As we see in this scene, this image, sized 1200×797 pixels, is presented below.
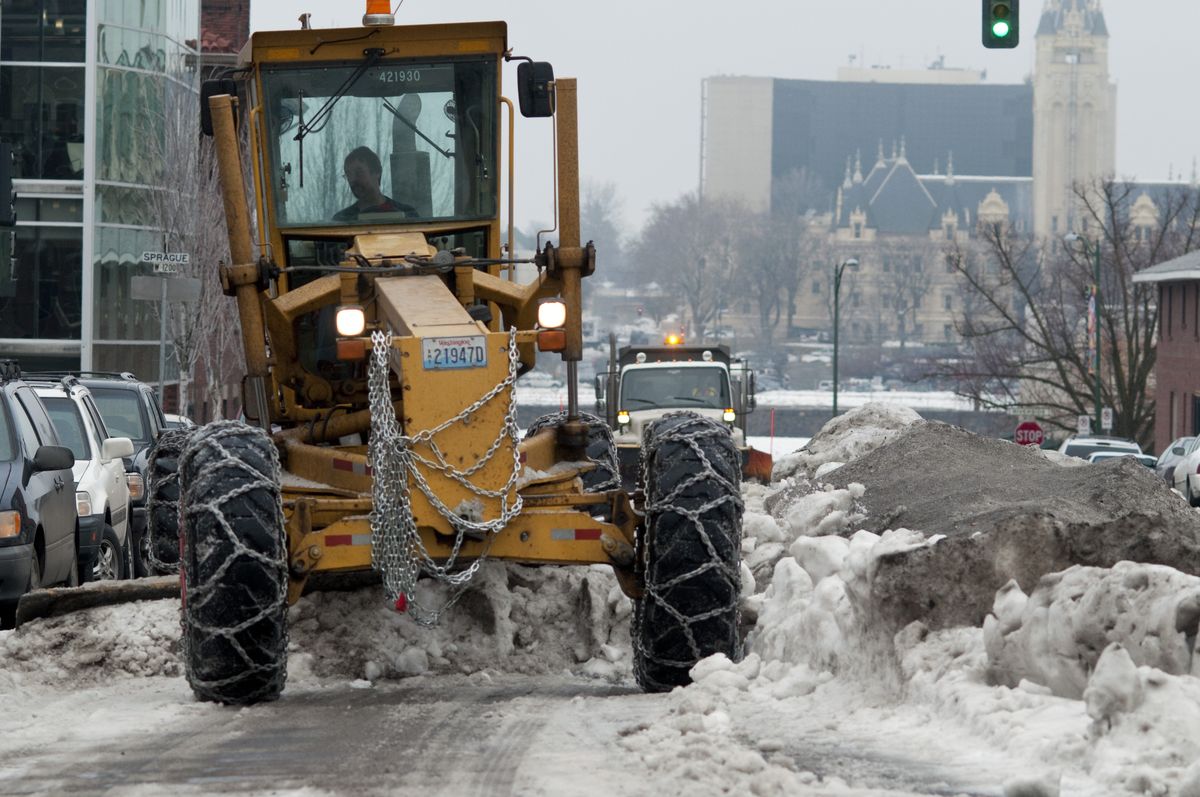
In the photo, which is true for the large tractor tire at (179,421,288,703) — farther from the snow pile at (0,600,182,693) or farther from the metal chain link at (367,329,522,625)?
the snow pile at (0,600,182,693)

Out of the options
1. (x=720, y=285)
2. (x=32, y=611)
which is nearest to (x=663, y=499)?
(x=32, y=611)

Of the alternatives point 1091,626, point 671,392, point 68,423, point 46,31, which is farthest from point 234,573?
point 46,31

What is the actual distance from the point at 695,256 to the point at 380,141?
172853 mm

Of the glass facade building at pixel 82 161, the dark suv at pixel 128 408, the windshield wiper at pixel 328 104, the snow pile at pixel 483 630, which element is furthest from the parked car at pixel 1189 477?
the windshield wiper at pixel 328 104

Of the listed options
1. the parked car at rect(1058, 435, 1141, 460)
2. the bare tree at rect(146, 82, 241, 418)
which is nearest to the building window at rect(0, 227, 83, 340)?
the bare tree at rect(146, 82, 241, 418)

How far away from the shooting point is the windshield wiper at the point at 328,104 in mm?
10859

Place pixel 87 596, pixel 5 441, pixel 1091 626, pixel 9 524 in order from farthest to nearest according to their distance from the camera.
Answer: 1. pixel 5 441
2. pixel 9 524
3. pixel 87 596
4. pixel 1091 626

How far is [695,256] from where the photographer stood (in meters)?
183

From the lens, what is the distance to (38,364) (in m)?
42.2

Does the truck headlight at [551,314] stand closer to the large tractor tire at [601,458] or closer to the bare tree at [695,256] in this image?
the large tractor tire at [601,458]

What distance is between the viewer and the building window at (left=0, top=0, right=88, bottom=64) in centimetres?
4091

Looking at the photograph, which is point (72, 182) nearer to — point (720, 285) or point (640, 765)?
point (640, 765)

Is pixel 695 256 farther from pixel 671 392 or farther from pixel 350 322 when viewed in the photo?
pixel 350 322

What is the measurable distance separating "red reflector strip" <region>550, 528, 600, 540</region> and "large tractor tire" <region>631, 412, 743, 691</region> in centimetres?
24
